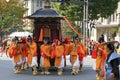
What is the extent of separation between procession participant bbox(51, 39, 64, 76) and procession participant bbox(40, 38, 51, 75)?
0.80ft

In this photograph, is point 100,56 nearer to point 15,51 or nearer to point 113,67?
point 15,51

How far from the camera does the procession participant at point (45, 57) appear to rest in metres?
17.9

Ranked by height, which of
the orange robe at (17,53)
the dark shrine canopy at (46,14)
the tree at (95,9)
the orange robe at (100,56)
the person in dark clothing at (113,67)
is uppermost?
the person in dark clothing at (113,67)

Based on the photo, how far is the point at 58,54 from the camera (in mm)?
17922

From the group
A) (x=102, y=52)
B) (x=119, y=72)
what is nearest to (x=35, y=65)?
(x=102, y=52)

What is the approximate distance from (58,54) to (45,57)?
615 mm

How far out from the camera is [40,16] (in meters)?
19.3

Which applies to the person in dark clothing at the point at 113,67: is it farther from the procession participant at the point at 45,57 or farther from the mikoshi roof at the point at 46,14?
the mikoshi roof at the point at 46,14

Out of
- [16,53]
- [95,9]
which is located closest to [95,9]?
[95,9]

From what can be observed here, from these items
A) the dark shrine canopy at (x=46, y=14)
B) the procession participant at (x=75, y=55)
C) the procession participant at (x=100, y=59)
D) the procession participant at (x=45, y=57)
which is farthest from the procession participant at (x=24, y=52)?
the procession participant at (x=100, y=59)

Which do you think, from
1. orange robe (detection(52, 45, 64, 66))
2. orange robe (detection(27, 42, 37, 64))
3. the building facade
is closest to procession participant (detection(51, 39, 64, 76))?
orange robe (detection(52, 45, 64, 66))

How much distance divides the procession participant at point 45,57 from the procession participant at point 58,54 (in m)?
0.25

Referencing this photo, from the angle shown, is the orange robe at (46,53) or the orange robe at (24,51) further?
the orange robe at (24,51)

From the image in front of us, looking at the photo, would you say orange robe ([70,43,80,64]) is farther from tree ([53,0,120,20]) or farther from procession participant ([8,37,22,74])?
tree ([53,0,120,20])
